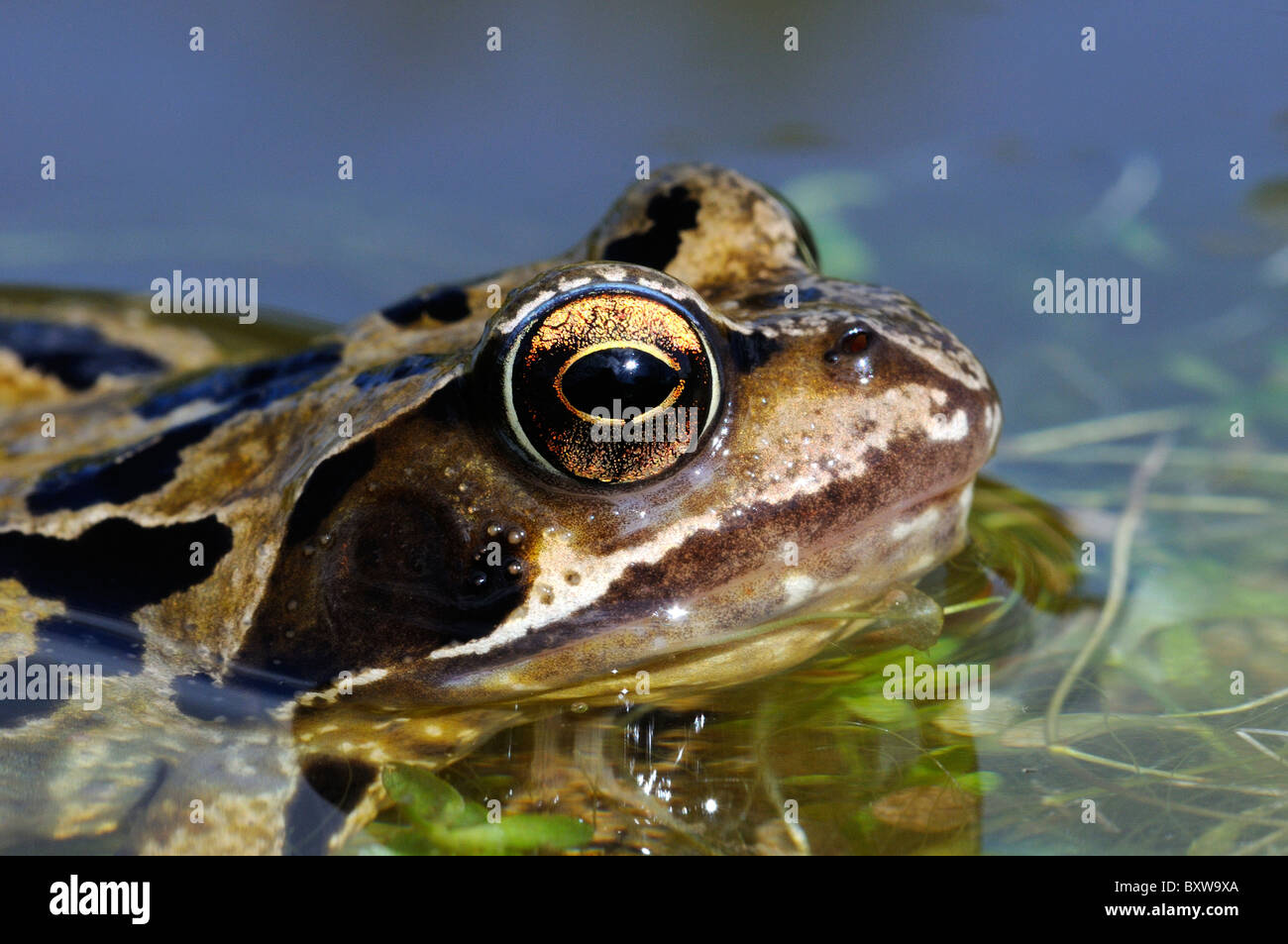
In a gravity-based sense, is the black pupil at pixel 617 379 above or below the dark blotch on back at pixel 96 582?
above

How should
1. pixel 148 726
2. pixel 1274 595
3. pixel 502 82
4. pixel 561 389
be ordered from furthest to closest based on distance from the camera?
1. pixel 502 82
2. pixel 1274 595
3. pixel 148 726
4. pixel 561 389

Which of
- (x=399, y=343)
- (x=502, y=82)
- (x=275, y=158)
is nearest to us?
(x=399, y=343)

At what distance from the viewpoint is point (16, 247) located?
23.9ft

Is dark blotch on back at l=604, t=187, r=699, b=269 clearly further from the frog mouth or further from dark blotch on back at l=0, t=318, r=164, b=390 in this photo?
dark blotch on back at l=0, t=318, r=164, b=390

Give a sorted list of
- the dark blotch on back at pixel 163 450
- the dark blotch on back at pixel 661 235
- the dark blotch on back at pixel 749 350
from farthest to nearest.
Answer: the dark blotch on back at pixel 661 235 < the dark blotch on back at pixel 163 450 < the dark blotch on back at pixel 749 350

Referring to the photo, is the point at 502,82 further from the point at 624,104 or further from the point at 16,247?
the point at 16,247

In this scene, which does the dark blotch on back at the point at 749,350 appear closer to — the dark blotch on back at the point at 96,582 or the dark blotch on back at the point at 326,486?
the dark blotch on back at the point at 326,486

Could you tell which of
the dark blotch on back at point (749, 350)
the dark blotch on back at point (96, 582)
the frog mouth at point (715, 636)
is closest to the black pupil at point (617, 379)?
the dark blotch on back at point (749, 350)

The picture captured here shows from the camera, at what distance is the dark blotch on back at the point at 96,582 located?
3709 millimetres

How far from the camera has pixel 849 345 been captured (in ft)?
11.1

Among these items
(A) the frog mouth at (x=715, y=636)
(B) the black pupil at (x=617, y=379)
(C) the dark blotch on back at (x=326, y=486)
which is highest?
(B) the black pupil at (x=617, y=379)

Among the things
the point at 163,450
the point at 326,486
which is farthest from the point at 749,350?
the point at 163,450
